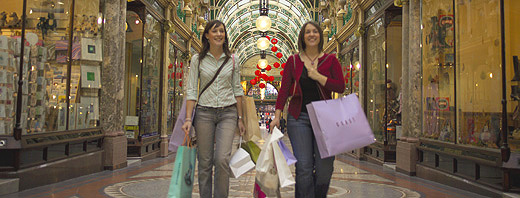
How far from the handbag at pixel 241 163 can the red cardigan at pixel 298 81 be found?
→ 0.43 meters

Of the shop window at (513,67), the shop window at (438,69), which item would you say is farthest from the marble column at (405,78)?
the shop window at (513,67)

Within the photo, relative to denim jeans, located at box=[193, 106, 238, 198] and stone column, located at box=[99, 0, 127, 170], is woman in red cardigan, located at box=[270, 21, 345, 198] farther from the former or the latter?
stone column, located at box=[99, 0, 127, 170]

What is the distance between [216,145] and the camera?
2928mm

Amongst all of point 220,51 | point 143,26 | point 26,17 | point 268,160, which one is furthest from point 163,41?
point 268,160


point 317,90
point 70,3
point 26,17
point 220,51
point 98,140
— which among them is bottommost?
point 98,140

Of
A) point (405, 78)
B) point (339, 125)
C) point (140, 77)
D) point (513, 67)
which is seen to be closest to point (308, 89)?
point (339, 125)

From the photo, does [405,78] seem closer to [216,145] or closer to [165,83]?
[216,145]

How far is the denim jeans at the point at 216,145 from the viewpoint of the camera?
9.60 feet

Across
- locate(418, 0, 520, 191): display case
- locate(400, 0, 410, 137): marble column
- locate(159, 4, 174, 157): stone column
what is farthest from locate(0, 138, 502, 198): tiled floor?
locate(159, 4, 174, 157): stone column

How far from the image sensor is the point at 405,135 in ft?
23.8

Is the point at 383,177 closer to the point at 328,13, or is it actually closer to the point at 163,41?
the point at 163,41

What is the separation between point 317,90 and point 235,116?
2.15 ft

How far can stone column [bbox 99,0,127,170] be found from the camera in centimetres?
Result: 680

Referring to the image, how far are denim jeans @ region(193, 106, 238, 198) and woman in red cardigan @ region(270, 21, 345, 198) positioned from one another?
386 millimetres
